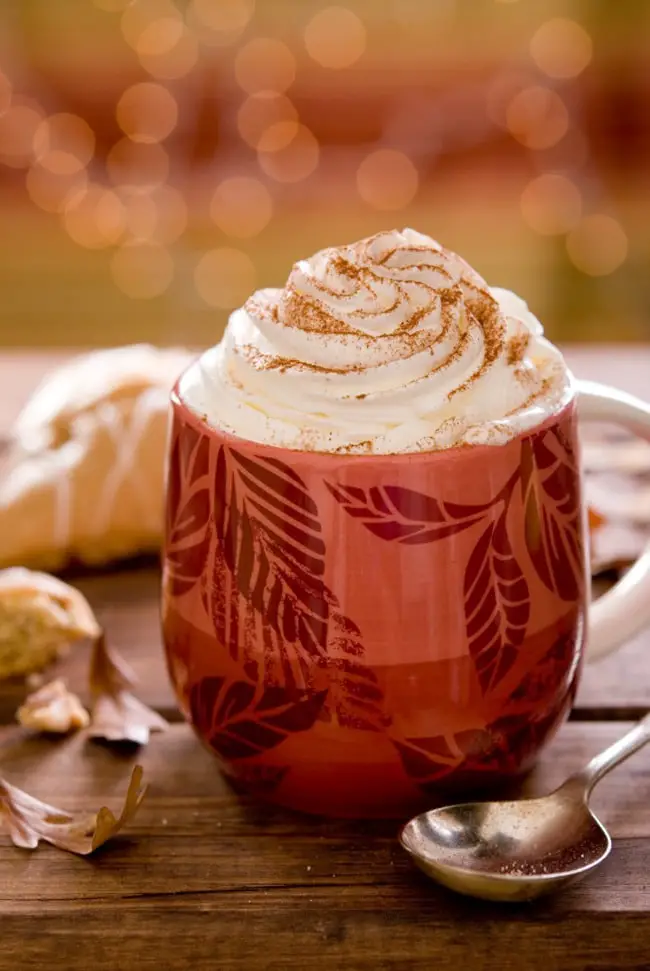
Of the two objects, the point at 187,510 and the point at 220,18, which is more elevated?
the point at 220,18

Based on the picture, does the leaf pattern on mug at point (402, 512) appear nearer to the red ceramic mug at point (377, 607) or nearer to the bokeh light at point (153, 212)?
the red ceramic mug at point (377, 607)

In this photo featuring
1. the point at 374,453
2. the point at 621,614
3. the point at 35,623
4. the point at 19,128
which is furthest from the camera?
the point at 19,128

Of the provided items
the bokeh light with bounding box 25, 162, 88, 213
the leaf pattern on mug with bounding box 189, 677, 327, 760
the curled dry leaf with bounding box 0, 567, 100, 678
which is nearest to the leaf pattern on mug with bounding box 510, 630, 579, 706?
the leaf pattern on mug with bounding box 189, 677, 327, 760

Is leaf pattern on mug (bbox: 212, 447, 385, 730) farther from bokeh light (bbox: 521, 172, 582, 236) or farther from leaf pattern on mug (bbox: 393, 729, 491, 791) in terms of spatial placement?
bokeh light (bbox: 521, 172, 582, 236)

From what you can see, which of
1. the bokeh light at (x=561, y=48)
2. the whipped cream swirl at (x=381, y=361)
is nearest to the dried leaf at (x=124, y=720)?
the whipped cream swirl at (x=381, y=361)

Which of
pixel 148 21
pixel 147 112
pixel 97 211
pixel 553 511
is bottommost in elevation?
pixel 97 211

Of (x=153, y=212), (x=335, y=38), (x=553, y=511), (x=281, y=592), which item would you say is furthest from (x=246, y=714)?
(x=335, y=38)

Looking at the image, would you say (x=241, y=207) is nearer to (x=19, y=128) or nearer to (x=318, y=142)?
(x=318, y=142)

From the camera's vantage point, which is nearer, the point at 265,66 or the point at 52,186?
the point at 265,66
